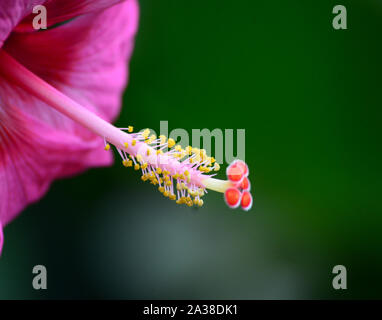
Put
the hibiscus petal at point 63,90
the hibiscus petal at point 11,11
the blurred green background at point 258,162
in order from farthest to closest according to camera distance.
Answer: the blurred green background at point 258,162
the hibiscus petal at point 63,90
the hibiscus petal at point 11,11

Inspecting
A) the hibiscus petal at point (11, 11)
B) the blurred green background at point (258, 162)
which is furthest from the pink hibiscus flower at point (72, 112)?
the blurred green background at point (258, 162)

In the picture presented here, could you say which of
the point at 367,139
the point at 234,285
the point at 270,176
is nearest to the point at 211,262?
the point at 234,285

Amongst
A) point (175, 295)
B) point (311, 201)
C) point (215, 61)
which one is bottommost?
point (175, 295)

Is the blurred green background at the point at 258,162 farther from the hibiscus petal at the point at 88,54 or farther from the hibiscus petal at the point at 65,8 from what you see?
the hibiscus petal at the point at 65,8

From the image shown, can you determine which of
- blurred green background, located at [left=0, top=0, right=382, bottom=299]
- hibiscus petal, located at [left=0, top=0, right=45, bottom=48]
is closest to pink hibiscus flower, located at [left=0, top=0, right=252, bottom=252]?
hibiscus petal, located at [left=0, top=0, right=45, bottom=48]

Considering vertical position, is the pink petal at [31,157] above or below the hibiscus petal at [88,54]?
below

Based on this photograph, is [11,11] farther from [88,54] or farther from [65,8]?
[88,54]
